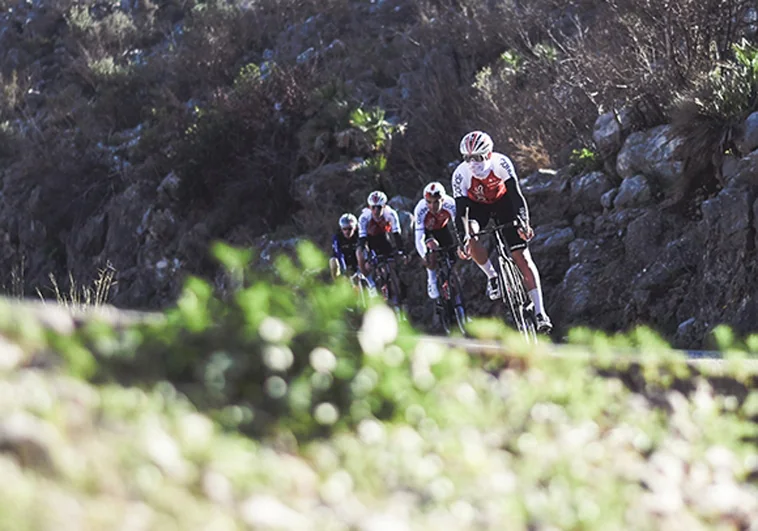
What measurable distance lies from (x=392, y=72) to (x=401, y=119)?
3869 mm

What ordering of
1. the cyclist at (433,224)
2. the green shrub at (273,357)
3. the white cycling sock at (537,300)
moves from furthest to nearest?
the cyclist at (433,224) → the white cycling sock at (537,300) → the green shrub at (273,357)

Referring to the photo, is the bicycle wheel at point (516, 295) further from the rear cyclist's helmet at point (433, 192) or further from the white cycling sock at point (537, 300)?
the rear cyclist's helmet at point (433, 192)

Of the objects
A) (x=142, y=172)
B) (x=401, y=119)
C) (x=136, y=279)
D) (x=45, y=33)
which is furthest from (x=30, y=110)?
(x=401, y=119)

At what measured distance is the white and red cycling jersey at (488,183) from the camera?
39.2ft

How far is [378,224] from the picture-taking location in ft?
57.3

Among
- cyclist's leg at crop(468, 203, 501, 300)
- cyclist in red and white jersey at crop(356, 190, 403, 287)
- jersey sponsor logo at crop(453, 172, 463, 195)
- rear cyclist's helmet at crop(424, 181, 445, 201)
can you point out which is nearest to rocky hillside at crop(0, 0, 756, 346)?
cyclist in red and white jersey at crop(356, 190, 403, 287)

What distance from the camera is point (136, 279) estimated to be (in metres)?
33.4

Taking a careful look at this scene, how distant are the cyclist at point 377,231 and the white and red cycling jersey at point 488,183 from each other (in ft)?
17.0

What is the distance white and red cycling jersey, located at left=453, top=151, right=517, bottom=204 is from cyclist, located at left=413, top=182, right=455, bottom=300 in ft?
9.52

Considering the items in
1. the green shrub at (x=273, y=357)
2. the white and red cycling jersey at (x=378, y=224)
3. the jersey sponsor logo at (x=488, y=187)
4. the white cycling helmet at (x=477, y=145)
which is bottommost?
the white and red cycling jersey at (x=378, y=224)

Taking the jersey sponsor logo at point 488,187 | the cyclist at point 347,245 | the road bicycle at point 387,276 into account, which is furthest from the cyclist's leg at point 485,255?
the cyclist at point 347,245

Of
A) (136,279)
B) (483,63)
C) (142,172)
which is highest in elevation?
(483,63)

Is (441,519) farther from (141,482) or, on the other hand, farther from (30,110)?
(30,110)

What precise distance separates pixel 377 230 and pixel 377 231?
0.11 ft
